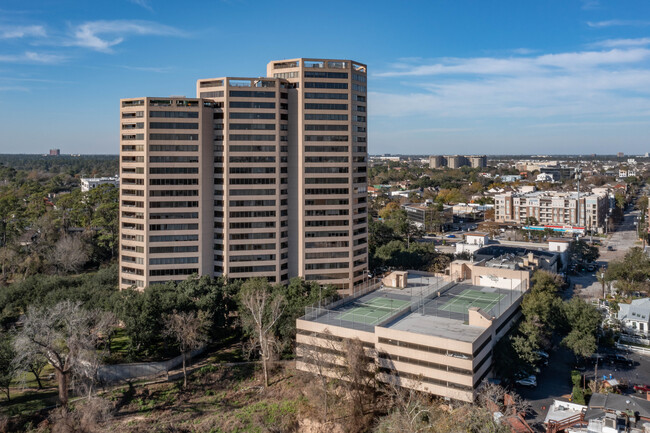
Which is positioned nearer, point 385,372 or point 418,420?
point 418,420

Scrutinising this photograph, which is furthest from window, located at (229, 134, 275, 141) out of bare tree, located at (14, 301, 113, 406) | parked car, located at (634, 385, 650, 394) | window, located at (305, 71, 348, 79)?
parked car, located at (634, 385, 650, 394)

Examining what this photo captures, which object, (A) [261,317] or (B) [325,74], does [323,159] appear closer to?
(B) [325,74]

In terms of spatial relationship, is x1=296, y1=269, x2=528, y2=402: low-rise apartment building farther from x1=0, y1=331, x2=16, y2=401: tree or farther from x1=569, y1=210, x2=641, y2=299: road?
x1=569, y1=210, x2=641, y2=299: road

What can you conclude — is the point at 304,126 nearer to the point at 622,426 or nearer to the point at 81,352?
the point at 81,352

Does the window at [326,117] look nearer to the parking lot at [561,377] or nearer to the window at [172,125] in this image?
the window at [172,125]

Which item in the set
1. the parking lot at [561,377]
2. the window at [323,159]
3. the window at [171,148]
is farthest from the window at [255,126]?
the parking lot at [561,377]

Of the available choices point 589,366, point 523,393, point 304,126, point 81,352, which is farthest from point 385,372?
point 304,126
